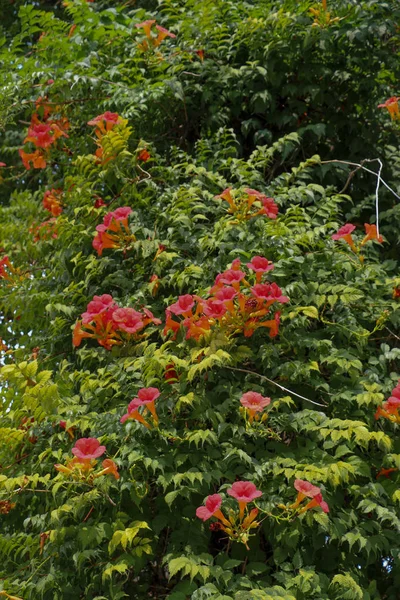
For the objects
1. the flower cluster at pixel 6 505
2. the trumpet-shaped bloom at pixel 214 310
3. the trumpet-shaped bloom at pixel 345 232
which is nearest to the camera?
the trumpet-shaped bloom at pixel 214 310

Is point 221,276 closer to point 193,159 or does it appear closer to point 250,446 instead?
point 250,446

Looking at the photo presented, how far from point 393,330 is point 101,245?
1610mm

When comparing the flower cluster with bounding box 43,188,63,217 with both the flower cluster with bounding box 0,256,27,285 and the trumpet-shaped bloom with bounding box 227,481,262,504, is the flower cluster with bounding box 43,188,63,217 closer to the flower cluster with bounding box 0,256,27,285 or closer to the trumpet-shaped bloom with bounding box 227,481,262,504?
the flower cluster with bounding box 0,256,27,285

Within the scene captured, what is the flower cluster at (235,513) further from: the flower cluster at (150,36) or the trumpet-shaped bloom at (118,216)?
the flower cluster at (150,36)

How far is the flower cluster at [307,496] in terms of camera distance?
11.3 feet

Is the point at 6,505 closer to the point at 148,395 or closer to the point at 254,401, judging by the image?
the point at 148,395

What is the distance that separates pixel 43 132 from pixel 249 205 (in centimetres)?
170

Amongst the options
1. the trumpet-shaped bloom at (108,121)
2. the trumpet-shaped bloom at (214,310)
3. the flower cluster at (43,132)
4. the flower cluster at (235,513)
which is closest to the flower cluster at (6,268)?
the flower cluster at (43,132)

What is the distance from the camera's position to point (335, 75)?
543cm

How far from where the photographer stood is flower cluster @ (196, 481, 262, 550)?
11.3 feet

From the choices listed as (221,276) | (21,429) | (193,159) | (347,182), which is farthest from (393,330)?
(21,429)

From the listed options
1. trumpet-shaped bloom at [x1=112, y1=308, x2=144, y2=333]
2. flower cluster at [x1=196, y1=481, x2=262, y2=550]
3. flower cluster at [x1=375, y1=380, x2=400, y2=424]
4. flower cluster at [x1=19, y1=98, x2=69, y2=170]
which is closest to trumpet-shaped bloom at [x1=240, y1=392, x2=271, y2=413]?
flower cluster at [x1=196, y1=481, x2=262, y2=550]

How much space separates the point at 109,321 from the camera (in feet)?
13.4

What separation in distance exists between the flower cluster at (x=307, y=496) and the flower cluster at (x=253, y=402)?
0.34m
